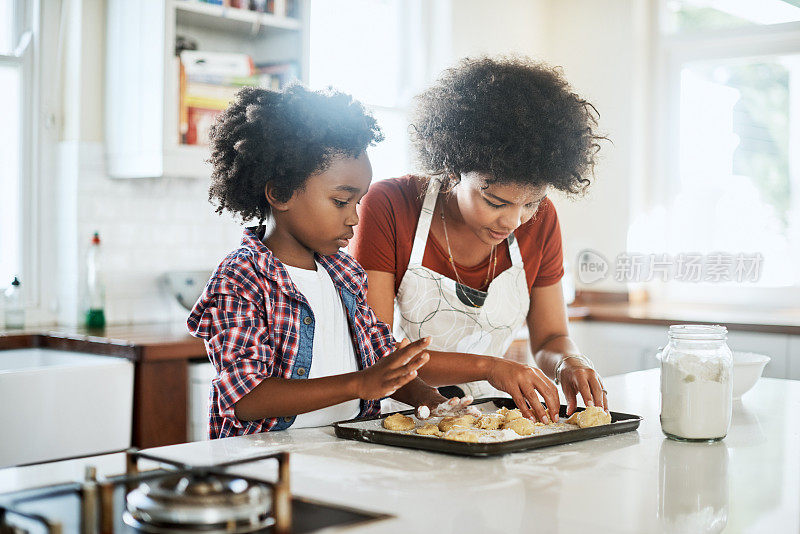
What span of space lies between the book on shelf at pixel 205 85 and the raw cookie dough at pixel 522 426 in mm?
1914

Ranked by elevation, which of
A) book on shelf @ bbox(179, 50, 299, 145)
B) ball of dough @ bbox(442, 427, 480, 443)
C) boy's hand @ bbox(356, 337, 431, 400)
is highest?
book on shelf @ bbox(179, 50, 299, 145)

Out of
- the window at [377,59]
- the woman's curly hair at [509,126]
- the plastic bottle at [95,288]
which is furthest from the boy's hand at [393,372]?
the window at [377,59]

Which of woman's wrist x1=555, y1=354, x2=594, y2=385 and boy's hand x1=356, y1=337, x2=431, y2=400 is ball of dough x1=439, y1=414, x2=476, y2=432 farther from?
woman's wrist x1=555, y1=354, x2=594, y2=385

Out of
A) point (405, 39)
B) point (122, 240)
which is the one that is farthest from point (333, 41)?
point (122, 240)

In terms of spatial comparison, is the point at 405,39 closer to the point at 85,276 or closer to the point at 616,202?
the point at 616,202

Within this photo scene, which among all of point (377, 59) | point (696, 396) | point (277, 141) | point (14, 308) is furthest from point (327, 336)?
point (377, 59)

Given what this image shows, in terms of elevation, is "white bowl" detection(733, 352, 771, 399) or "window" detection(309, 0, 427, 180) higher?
"window" detection(309, 0, 427, 180)

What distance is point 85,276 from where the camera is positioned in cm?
306

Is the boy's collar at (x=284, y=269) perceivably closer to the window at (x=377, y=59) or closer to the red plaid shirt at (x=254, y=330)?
the red plaid shirt at (x=254, y=330)

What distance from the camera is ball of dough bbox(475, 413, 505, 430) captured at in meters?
1.35

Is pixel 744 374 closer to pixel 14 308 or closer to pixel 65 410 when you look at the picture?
pixel 65 410

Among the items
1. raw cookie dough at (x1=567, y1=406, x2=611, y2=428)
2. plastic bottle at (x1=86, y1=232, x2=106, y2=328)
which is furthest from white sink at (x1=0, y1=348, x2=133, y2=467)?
raw cookie dough at (x1=567, y1=406, x2=611, y2=428)

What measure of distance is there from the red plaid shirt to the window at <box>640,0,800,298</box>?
122 inches

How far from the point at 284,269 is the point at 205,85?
1.66m
